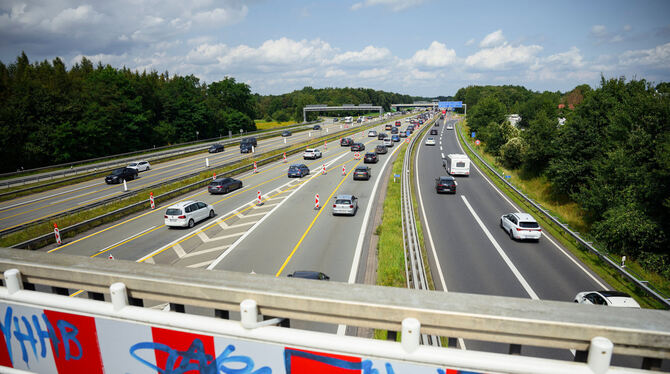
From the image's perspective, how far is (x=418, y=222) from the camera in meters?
26.7

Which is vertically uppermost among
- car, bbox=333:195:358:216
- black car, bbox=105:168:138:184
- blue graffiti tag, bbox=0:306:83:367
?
blue graffiti tag, bbox=0:306:83:367

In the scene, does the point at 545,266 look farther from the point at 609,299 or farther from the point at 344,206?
the point at 344,206

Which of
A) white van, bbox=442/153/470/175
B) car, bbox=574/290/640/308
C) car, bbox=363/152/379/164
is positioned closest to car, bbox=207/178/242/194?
car, bbox=363/152/379/164

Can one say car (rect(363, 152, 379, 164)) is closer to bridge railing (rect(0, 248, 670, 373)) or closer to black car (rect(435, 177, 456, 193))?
black car (rect(435, 177, 456, 193))

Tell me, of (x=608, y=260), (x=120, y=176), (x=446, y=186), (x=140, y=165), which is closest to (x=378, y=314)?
(x=608, y=260)

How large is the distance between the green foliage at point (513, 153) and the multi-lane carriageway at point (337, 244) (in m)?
17.0

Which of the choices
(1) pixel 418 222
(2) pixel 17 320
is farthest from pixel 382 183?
(2) pixel 17 320

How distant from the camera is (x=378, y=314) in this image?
3018 mm

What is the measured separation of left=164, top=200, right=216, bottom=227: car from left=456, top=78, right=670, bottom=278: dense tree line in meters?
27.6

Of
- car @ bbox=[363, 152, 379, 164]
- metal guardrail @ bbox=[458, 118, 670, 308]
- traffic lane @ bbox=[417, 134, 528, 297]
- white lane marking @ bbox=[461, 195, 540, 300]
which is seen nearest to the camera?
metal guardrail @ bbox=[458, 118, 670, 308]

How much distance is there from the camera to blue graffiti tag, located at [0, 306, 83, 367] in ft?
12.4

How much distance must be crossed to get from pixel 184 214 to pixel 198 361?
22.8m

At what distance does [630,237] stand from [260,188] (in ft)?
99.1

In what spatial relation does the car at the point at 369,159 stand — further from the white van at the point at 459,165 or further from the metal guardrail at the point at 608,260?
the metal guardrail at the point at 608,260
